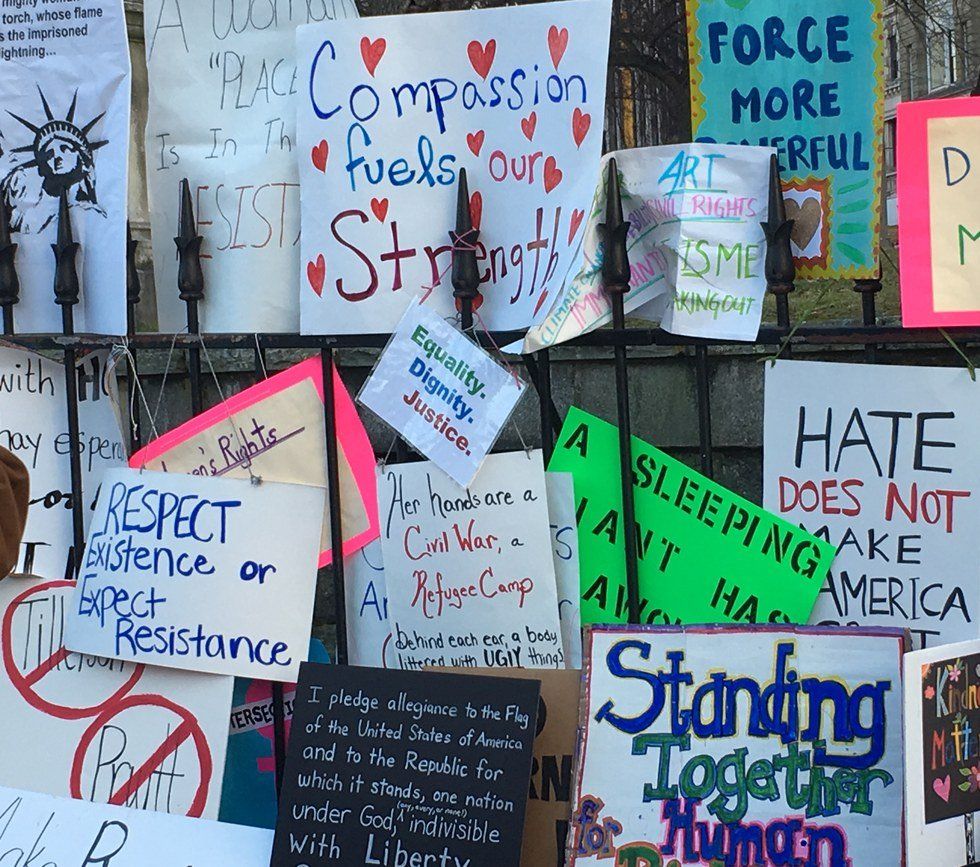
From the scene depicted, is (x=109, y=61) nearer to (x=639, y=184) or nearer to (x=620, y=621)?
(x=639, y=184)

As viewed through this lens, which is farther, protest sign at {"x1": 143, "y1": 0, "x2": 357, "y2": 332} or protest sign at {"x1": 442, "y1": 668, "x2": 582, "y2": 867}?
protest sign at {"x1": 143, "y1": 0, "x2": 357, "y2": 332}

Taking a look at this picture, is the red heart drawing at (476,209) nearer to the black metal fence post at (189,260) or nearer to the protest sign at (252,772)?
the black metal fence post at (189,260)

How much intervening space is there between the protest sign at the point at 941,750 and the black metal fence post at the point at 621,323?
0.59 meters

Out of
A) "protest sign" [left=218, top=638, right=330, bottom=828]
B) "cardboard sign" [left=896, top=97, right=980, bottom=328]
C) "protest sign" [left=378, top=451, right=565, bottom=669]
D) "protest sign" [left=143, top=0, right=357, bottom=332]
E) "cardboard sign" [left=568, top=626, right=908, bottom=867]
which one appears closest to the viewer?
"cardboard sign" [left=568, top=626, right=908, bottom=867]

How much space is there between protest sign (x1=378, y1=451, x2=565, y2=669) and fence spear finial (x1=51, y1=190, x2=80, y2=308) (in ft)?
2.52

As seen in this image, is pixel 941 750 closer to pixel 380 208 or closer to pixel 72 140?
pixel 380 208

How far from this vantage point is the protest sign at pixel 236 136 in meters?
2.46

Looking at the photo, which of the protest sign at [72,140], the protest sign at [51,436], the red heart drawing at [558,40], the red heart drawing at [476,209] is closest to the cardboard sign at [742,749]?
the red heart drawing at [476,209]

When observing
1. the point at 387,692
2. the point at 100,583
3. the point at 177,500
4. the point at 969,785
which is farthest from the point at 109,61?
the point at 969,785

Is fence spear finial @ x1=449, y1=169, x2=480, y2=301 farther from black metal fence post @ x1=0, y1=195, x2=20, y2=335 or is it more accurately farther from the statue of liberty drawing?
black metal fence post @ x1=0, y1=195, x2=20, y2=335

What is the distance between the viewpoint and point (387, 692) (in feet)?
7.17

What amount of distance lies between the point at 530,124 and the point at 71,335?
41.7 inches

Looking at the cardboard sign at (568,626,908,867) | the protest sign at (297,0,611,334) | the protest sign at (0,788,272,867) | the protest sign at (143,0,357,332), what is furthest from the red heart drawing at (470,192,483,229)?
the protest sign at (0,788,272,867)

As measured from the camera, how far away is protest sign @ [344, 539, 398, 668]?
98.0 inches
